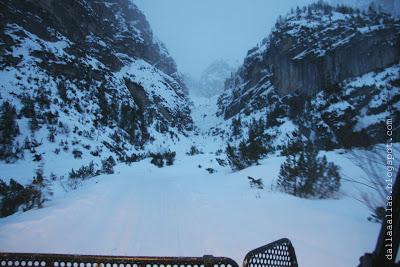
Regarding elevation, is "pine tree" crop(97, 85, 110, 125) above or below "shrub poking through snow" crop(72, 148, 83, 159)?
above

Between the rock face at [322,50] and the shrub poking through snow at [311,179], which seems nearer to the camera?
the shrub poking through snow at [311,179]

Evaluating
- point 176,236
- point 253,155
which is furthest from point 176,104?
point 176,236

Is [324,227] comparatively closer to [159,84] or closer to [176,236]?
[176,236]

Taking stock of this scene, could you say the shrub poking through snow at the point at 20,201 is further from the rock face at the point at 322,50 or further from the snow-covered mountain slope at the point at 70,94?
the rock face at the point at 322,50

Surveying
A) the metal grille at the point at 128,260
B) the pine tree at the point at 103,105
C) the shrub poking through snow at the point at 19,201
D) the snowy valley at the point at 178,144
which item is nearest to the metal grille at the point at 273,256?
the metal grille at the point at 128,260

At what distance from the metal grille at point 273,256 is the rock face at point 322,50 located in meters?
55.5

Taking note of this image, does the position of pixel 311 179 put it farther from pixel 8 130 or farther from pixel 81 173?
pixel 8 130

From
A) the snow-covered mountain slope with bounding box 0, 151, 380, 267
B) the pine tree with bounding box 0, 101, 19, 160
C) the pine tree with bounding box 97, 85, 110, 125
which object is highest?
the pine tree with bounding box 97, 85, 110, 125

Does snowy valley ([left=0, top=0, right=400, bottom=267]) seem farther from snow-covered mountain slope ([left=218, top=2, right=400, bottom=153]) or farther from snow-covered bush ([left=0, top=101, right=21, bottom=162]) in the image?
snow-covered mountain slope ([left=218, top=2, right=400, bottom=153])

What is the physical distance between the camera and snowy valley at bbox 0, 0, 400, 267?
5.73m

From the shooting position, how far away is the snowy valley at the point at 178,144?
5730mm

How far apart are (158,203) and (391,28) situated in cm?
6274

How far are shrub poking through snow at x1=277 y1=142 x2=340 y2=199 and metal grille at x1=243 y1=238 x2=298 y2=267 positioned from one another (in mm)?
6631

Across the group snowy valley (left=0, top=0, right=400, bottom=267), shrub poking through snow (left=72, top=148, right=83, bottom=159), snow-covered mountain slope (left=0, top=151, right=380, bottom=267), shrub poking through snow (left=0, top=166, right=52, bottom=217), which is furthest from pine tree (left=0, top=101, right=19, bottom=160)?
snow-covered mountain slope (left=0, top=151, right=380, bottom=267)
